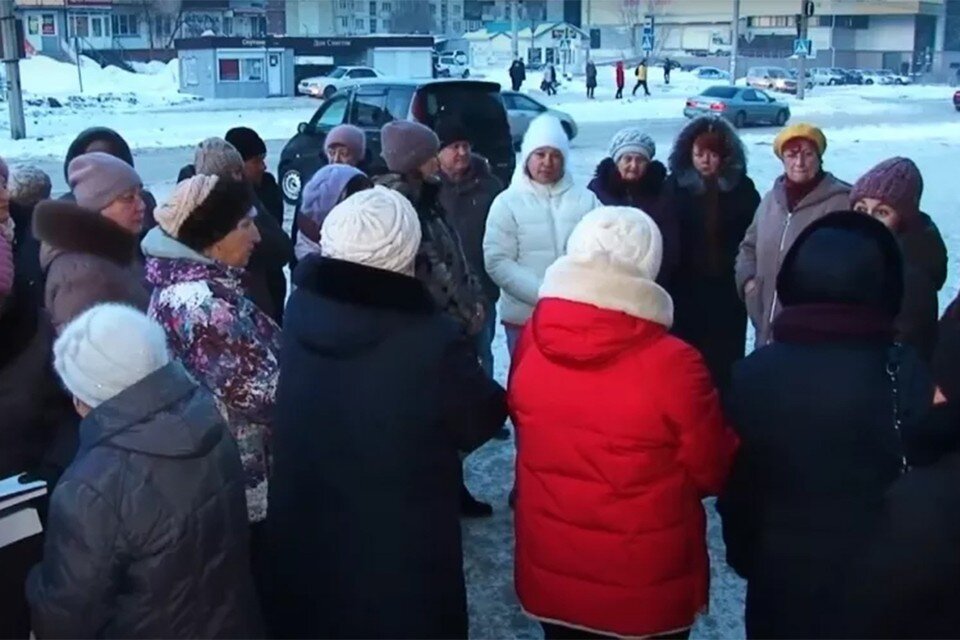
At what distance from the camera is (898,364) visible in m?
2.65

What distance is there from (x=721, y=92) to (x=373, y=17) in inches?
1998

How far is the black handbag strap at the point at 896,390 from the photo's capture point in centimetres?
254

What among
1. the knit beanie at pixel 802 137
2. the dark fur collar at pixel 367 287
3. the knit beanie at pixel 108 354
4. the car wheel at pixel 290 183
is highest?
the knit beanie at pixel 802 137

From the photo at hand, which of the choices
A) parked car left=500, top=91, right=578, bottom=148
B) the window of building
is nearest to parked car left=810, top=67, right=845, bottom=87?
parked car left=500, top=91, right=578, bottom=148

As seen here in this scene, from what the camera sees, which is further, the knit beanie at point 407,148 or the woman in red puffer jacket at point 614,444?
the knit beanie at point 407,148

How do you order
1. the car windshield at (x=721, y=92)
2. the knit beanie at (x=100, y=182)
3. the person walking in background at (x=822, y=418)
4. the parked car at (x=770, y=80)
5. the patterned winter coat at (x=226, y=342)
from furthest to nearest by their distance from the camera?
the parked car at (x=770, y=80) < the car windshield at (x=721, y=92) < the knit beanie at (x=100, y=182) < the patterned winter coat at (x=226, y=342) < the person walking in background at (x=822, y=418)

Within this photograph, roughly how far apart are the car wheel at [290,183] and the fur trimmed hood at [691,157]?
9826mm

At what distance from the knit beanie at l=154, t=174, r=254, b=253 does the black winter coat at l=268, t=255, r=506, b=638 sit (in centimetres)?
54

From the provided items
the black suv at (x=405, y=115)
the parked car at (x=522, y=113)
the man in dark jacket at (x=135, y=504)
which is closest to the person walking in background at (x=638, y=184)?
the man in dark jacket at (x=135, y=504)

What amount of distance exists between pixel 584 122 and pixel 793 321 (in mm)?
29224

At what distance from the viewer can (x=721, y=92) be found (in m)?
32.5

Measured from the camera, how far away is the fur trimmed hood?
5.51 metres

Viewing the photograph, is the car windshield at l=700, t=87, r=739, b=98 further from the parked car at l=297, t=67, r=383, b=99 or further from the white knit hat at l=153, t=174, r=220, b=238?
the white knit hat at l=153, t=174, r=220, b=238

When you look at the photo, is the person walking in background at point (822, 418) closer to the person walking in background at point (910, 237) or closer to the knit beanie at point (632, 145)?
the person walking in background at point (910, 237)
